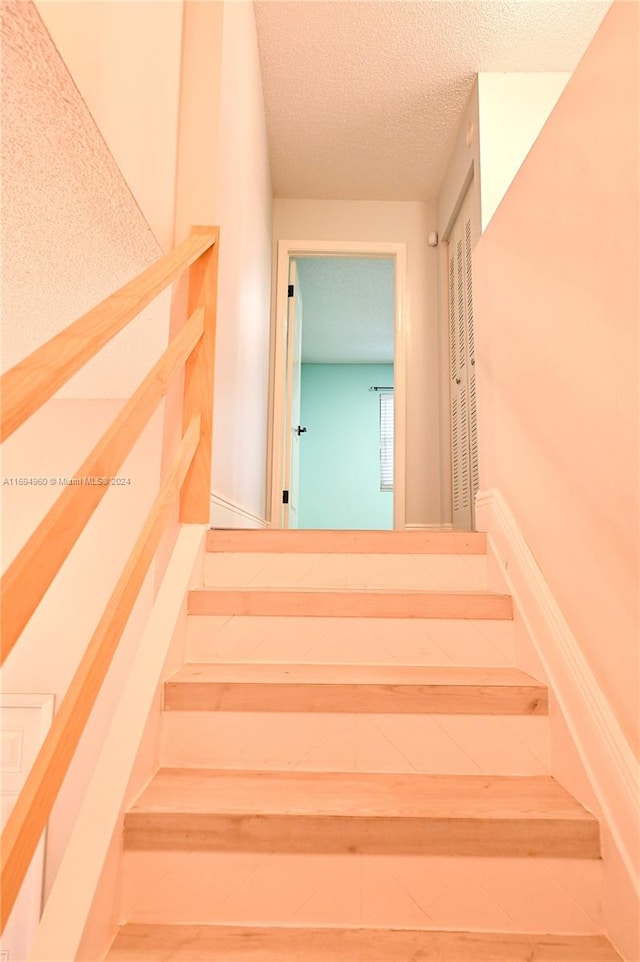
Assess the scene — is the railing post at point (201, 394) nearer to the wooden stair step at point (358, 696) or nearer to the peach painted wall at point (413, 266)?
the wooden stair step at point (358, 696)

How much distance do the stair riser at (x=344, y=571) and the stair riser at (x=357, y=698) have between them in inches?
20.2

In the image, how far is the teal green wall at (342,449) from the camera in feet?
21.3

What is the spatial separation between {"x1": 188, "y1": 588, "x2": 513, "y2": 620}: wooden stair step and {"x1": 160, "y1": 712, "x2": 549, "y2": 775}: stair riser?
0.32m

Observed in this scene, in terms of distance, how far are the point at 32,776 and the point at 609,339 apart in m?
1.23

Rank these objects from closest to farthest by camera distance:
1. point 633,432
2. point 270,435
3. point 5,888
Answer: point 5,888 < point 633,432 < point 270,435

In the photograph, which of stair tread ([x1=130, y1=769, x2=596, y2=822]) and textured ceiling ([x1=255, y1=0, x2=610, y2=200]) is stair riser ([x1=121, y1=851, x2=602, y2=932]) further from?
textured ceiling ([x1=255, y1=0, x2=610, y2=200])

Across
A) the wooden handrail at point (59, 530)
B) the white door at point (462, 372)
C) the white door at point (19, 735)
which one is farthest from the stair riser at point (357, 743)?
the white door at point (462, 372)

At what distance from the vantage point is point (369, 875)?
3.44ft

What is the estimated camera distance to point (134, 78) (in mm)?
1512

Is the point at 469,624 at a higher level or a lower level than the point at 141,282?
lower

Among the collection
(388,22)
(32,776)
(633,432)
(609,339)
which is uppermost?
(388,22)

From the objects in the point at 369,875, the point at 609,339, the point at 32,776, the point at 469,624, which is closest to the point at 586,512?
the point at 609,339

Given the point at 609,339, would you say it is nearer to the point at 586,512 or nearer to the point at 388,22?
the point at 586,512

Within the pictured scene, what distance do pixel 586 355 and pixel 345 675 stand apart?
91 cm
